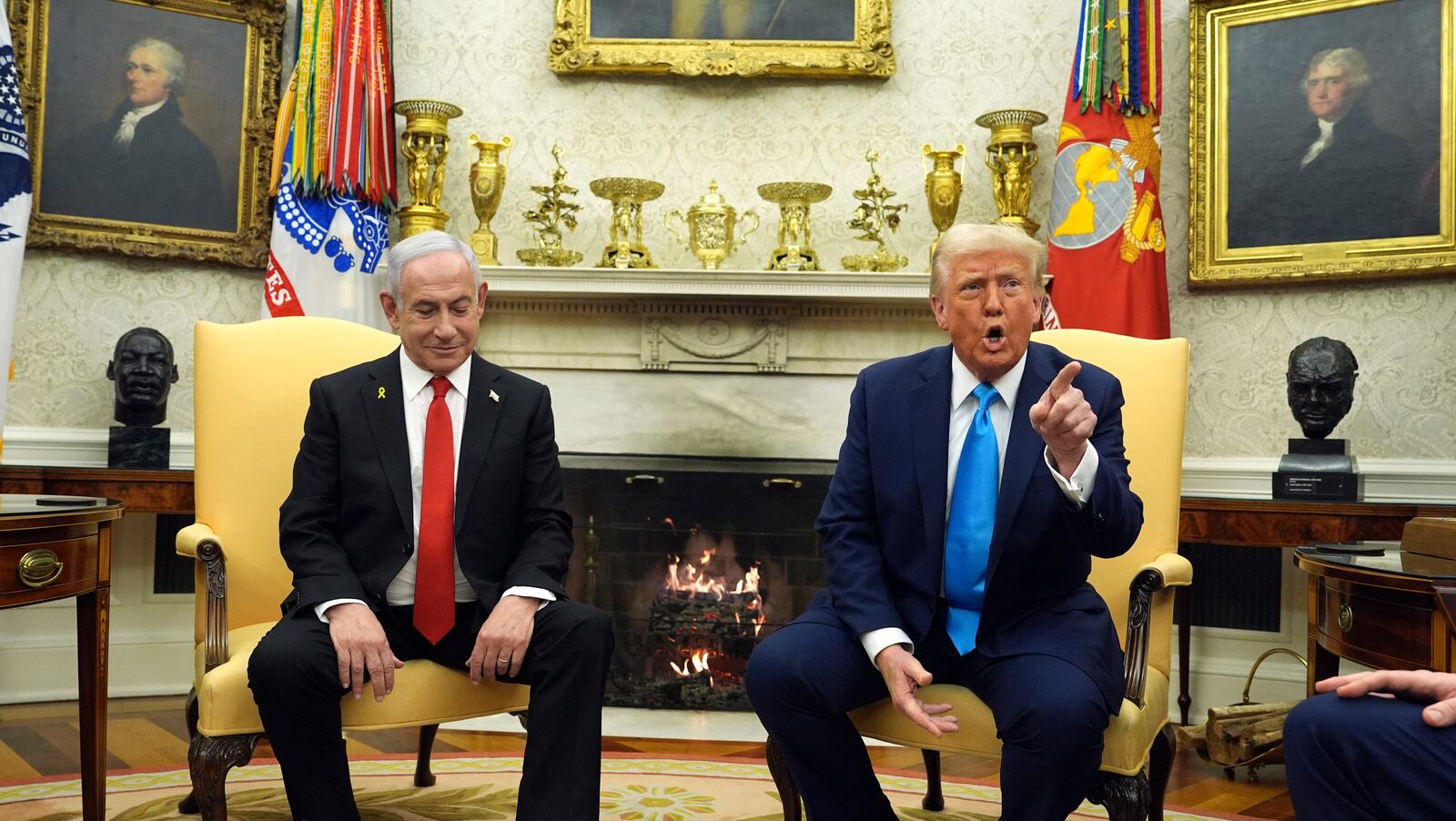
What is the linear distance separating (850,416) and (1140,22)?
8.74 ft

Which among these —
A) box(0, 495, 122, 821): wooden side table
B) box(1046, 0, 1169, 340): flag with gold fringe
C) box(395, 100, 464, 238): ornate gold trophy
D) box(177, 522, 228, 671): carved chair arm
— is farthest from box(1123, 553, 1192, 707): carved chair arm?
box(395, 100, 464, 238): ornate gold trophy

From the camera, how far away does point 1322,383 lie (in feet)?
12.0

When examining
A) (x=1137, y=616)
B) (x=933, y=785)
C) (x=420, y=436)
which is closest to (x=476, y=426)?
(x=420, y=436)

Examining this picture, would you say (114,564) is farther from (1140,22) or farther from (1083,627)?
(1140,22)

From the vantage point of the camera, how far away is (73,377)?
4293mm

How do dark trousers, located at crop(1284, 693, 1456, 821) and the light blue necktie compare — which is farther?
the light blue necktie

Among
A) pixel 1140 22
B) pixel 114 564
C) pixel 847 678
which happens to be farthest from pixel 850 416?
pixel 114 564

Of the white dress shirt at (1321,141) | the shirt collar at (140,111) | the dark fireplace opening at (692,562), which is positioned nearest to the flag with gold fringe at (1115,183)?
the white dress shirt at (1321,141)

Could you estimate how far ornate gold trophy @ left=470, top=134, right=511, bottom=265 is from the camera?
14.5 feet

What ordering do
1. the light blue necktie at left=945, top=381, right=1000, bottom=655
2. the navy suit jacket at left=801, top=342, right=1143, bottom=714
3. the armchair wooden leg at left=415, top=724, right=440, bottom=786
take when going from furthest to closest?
the armchair wooden leg at left=415, top=724, right=440, bottom=786
the light blue necktie at left=945, top=381, right=1000, bottom=655
the navy suit jacket at left=801, top=342, right=1143, bottom=714

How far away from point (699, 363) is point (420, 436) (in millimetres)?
2284

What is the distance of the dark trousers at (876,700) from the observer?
1.86m

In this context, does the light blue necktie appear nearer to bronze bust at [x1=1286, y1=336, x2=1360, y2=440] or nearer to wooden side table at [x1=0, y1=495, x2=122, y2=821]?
→ wooden side table at [x1=0, y1=495, x2=122, y2=821]

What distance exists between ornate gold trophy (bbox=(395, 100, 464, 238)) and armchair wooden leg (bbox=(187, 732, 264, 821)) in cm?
265
